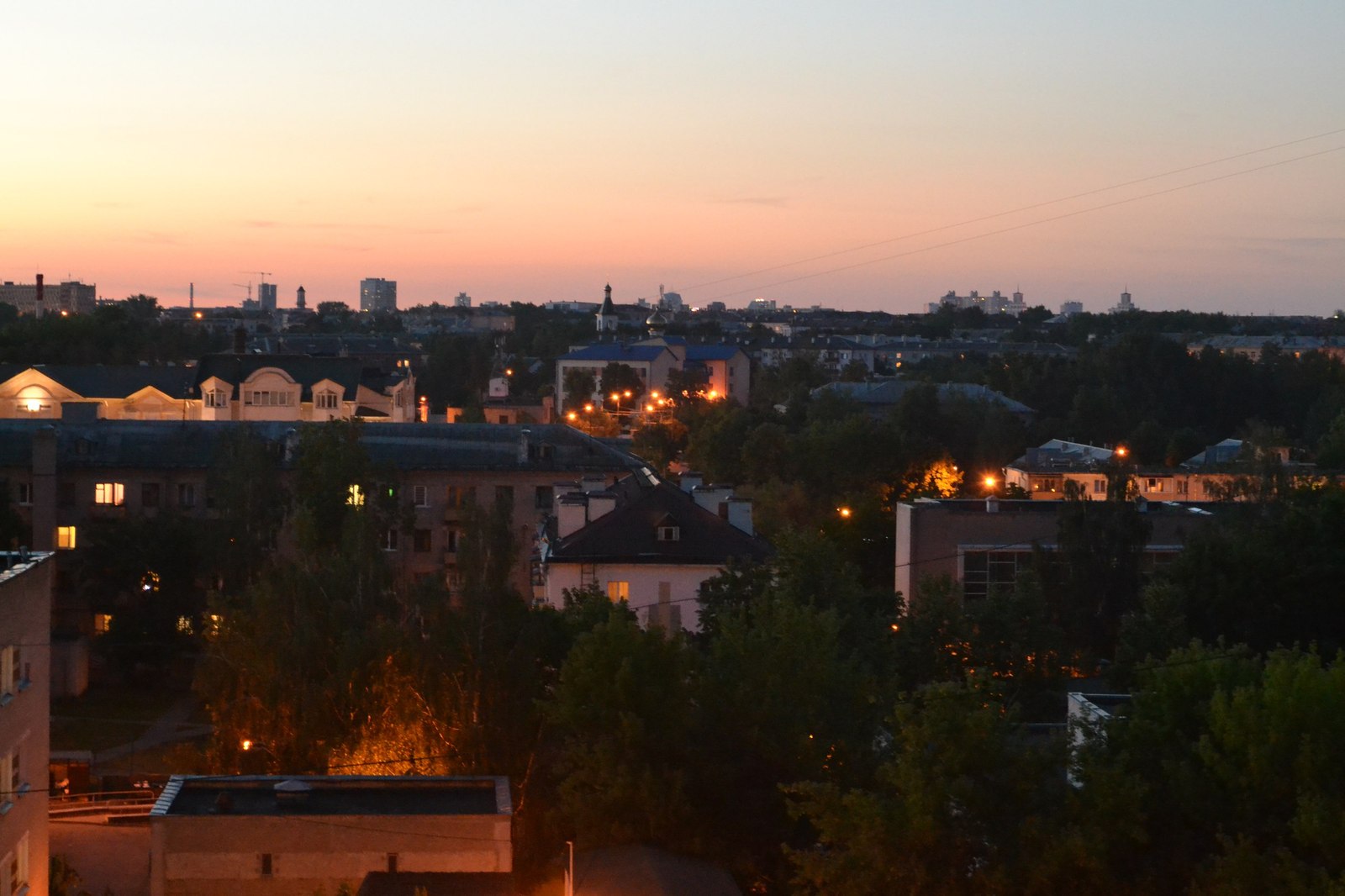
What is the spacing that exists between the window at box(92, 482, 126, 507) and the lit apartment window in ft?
2.35

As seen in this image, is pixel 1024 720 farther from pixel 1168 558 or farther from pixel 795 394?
pixel 795 394

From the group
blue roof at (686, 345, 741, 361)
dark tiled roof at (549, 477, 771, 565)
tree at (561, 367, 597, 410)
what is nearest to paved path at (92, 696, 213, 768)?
dark tiled roof at (549, 477, 771, 565)

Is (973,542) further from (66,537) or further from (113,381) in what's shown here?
(113,381)

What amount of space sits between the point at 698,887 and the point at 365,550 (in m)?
6.92

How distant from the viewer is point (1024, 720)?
738 inches

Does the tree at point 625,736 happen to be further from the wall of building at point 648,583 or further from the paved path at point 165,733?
the paved path at point 165,733

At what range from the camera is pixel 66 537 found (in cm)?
2861

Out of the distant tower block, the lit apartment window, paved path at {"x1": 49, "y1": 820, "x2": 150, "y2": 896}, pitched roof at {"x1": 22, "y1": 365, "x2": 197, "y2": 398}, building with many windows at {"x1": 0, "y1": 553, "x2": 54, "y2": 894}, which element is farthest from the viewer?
the distant tower block

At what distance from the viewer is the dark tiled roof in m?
22.1

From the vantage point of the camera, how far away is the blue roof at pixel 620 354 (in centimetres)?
7225

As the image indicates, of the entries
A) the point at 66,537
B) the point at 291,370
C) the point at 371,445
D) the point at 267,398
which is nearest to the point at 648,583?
the point at 371,445

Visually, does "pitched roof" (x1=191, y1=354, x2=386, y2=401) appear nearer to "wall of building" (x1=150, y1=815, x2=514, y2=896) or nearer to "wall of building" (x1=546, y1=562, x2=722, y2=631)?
"wall of building" (x1=546, y1=562, x2=722, y2=631)

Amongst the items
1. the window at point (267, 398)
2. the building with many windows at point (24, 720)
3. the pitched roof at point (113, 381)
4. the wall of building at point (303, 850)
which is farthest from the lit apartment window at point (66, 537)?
the wall of building at point (303, 850)

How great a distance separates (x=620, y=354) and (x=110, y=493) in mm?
44399
